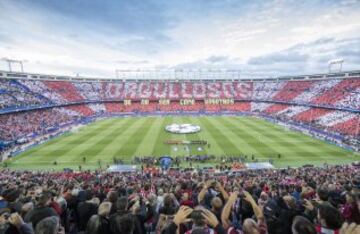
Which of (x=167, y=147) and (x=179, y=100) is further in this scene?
(x=179, y=100)

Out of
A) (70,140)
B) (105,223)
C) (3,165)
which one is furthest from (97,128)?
(105,223)

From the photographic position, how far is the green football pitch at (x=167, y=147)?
3462 centimetres

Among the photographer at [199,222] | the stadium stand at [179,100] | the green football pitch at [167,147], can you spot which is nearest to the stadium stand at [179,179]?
the photographer at [199,222]

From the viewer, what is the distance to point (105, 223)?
16.2 ft

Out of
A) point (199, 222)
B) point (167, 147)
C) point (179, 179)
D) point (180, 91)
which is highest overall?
point (199, 222)

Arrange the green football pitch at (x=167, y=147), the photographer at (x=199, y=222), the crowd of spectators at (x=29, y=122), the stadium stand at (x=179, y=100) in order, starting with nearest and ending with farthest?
1. the photographer at (x=199, y=222)
2. the green football pitch at (x=167, y=147)
3. the crowd of spectators at (x=29, y=122)
4. the stadium stand at (x=179, y=100)

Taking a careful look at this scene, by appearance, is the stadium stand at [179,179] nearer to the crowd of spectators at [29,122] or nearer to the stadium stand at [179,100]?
the crowd of spectators at [29,122]

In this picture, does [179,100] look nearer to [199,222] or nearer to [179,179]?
[179,179]

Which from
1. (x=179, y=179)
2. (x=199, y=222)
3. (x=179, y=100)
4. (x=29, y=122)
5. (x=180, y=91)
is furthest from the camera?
(x=180, y=91)

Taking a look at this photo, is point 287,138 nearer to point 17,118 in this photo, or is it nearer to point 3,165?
point 3,165

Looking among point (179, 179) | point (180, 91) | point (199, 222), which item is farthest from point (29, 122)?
point (199, 222)

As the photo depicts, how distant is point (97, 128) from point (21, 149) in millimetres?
19007

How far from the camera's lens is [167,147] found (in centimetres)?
4056

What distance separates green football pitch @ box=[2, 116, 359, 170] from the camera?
34625mm
